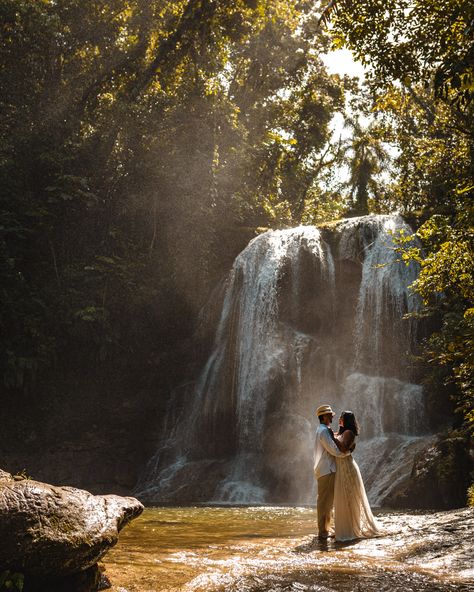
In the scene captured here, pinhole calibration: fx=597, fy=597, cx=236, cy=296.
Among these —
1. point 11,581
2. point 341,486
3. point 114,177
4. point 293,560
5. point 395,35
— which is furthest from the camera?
point 114,177

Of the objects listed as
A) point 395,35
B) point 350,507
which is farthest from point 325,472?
point 395,35

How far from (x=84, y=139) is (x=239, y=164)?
7.03 metres

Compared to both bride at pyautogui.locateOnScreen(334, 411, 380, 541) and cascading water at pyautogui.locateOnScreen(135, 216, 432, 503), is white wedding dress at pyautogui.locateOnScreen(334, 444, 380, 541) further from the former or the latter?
cascading water at pyautogui.locateOnScreen(135, 216, 432, 503)

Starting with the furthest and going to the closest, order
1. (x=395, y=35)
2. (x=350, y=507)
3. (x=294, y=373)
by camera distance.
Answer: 1. (x=294, y=373)
2. (x=395, y=35)
3. (x=350, y=507)

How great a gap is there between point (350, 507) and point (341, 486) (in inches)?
11.0

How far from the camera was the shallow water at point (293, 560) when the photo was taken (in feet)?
15.0

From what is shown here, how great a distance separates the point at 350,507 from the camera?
7.00 m

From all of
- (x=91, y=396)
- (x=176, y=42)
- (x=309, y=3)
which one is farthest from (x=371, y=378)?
(x=309, y=3)

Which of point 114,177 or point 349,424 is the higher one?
point 114,177

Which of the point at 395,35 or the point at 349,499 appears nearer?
the point at 349,499

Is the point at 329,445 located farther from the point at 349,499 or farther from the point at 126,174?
the point at 126,174

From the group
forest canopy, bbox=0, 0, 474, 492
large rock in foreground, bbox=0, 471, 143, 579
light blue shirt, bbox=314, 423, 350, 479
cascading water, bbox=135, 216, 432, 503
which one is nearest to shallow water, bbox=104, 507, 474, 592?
large rock in foreground, bbox=0, 471, 143, 579

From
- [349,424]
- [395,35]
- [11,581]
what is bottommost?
[11,581]

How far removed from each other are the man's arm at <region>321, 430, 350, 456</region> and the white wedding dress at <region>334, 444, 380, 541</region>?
0.53 ft
